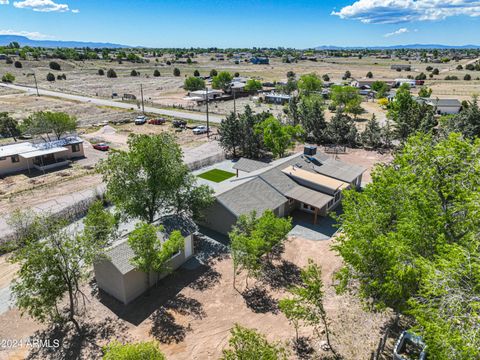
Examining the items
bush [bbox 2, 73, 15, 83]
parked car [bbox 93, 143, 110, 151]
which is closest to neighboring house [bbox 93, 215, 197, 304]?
parked car [bbox 93, 143, 110, 151]

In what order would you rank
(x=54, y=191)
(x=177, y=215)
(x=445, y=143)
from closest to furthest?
(x=445, y=143)
(x=177, y=215)
(x=54, y=191)

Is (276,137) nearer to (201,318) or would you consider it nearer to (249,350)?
(201,318)

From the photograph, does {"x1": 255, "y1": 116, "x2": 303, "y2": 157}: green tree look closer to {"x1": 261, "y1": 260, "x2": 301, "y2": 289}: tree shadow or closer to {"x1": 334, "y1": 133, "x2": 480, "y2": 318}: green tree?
{"x1": 261, "y1": 260, "x2": 301, "y2": 289}: tree shadow

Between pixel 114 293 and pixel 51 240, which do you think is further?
pixel 114 293

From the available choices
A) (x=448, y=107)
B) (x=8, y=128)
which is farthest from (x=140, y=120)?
(x=448, y=107)

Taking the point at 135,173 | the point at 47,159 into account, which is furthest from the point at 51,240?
the point at 47,159

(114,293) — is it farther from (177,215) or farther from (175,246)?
(177,215)

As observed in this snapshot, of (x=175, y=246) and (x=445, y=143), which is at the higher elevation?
(x=445, y=143)
